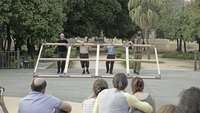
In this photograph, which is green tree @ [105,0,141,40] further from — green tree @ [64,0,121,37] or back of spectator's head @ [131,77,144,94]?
back of spectator's head @ [131,77,144,94]

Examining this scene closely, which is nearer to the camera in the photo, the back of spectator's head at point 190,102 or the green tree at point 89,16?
the back of spectator's head at point 190,102

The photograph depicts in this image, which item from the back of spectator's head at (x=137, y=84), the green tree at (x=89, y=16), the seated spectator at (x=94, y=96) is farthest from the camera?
the green tree at (x=89, y=16)

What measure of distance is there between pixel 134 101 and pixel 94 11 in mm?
36962

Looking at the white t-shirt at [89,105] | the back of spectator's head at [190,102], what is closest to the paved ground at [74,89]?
the white t-shirt at [89,105]

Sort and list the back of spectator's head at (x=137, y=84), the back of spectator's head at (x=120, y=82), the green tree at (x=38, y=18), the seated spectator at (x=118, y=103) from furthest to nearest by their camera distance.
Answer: the green tree at (x=38, y=18) < the back of spectator's head at (x=137, y=84) < the back of spectator's head at (x=120, y=82) < the seated spectator at (x=118, y=103)

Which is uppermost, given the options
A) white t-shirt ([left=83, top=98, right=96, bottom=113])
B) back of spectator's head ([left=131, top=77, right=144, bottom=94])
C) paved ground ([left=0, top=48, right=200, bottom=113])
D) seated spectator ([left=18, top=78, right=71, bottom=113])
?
back of spectator's head ([left=131, top=77, right=144, bottom=94])

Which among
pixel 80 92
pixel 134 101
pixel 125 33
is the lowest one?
pixel 80 92

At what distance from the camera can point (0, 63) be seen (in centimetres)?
1903

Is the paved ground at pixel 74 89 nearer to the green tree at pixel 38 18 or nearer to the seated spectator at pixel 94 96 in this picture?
the seated spectator at pixel 94 96

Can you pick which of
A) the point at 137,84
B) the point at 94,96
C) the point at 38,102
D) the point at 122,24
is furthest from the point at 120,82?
the point at 122,24

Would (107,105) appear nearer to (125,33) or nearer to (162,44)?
(125,33)

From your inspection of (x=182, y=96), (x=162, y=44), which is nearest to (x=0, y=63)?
(x=182, y=96)

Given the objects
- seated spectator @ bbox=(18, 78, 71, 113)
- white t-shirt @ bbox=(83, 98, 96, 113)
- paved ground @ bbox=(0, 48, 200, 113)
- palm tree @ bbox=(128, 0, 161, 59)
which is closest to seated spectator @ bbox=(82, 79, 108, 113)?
white t-shirt @ bbox=(83, 98, 96, 113)

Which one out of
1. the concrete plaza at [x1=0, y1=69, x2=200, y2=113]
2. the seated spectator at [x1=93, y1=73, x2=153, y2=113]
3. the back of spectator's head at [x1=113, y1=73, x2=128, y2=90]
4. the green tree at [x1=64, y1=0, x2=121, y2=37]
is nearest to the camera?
the seated spectator at [x1=93, y1=73, x2=153, y2=113]
